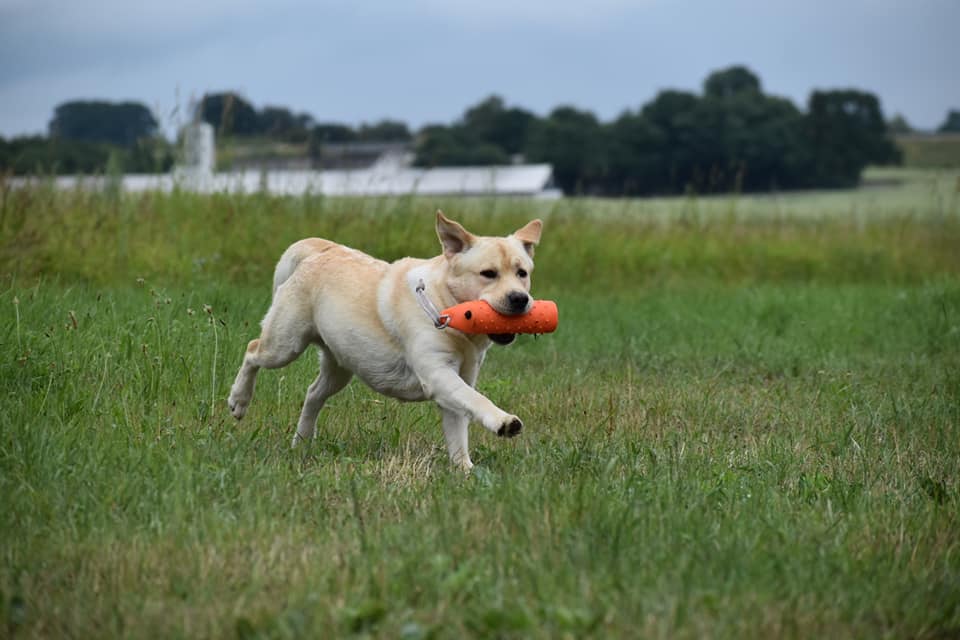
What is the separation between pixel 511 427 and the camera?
15.2ft

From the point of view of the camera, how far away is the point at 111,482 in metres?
4.37

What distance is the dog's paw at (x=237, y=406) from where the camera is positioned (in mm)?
6066

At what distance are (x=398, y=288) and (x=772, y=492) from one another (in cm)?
206

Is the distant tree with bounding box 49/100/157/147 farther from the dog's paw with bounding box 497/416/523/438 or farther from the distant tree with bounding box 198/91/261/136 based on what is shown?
the dog's paw with bounding box 497/416/523/438

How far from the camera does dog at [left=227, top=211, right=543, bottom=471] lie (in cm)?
523

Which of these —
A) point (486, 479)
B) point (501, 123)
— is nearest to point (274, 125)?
point (486, 479)

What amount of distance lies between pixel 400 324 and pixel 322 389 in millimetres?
850

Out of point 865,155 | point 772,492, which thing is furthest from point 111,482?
point 865,155

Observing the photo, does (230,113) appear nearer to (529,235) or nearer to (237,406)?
(237,406)

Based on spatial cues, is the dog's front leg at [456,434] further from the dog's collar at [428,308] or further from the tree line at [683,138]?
the tree line at [683,138]

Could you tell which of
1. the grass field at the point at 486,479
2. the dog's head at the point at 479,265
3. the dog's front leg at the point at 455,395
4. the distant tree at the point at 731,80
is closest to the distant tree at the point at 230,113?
the grass field at the point at 486,479

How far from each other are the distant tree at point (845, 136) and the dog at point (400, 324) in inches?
1671

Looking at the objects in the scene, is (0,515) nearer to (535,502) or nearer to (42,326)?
(535,502)

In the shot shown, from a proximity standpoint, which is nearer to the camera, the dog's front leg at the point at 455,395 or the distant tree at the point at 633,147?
the dog's front leg at the point at 455,395
